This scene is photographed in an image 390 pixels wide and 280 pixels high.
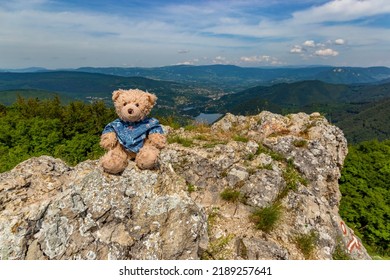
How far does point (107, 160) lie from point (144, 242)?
1866mm

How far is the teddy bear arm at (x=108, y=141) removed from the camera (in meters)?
6.53

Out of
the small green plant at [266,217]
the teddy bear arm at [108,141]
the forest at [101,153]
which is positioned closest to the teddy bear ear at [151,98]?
the teddy bear arm at [108,141]

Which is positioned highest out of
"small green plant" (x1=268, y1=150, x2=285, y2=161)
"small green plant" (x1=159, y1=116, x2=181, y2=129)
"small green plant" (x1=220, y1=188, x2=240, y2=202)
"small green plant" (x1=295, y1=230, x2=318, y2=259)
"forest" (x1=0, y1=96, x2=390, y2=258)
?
"small green plant" (x1=159, y1=116, x2=181, y2=129)

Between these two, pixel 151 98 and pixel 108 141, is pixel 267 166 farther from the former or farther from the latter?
pixel 108 141

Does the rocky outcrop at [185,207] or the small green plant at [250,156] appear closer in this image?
the rocky outcrop at [185,207]

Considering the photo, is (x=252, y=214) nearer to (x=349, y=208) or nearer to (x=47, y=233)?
(x=47, y=233)

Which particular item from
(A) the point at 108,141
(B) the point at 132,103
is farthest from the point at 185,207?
(B) the point at 132,103

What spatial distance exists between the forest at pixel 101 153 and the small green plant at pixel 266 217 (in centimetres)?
916

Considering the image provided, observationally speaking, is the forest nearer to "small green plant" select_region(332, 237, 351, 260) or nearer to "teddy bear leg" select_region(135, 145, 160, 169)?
"teddy bear leg" select_region(135, 145, 160, 169)

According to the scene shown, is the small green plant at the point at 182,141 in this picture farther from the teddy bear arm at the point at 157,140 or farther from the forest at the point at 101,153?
the forest at the point at 101,153

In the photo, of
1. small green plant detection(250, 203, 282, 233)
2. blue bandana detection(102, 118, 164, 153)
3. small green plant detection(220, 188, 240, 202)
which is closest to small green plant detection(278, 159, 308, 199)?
small green plant detection(250, 203, 282, 233)

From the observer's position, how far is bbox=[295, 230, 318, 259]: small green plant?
22.8 feet

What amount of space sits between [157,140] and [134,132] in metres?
0.59
